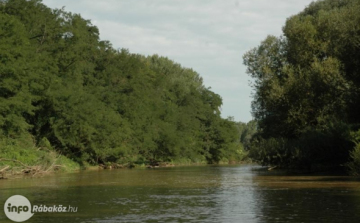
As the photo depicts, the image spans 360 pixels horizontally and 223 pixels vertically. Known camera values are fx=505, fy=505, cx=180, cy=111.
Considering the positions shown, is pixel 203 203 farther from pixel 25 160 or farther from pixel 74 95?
pixel 74 95

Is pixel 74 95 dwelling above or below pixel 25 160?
above

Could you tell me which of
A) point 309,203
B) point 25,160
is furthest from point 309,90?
point 309,203

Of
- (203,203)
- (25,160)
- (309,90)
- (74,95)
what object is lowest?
(203,203)

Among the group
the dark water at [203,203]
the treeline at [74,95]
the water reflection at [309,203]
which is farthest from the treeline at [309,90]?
the treeline at [74,95]

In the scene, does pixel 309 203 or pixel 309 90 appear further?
pixel 309 90

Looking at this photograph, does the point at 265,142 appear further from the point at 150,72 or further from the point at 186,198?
the point at 150,72

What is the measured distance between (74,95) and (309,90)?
25817 millimetres

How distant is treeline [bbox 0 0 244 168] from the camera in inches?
1869

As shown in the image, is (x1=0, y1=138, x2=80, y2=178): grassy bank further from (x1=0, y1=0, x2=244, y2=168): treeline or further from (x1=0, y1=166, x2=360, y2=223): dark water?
(x1=0, y1=166, x2=360, y2=223): dark water

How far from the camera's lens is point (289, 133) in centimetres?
5519

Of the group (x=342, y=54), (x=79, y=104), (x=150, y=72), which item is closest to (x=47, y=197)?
(x=342, y=54)

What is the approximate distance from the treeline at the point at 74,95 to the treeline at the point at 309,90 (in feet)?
65.3

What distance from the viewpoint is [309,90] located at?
1981 inches

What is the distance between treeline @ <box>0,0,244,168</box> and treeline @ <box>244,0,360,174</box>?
19899 mm
